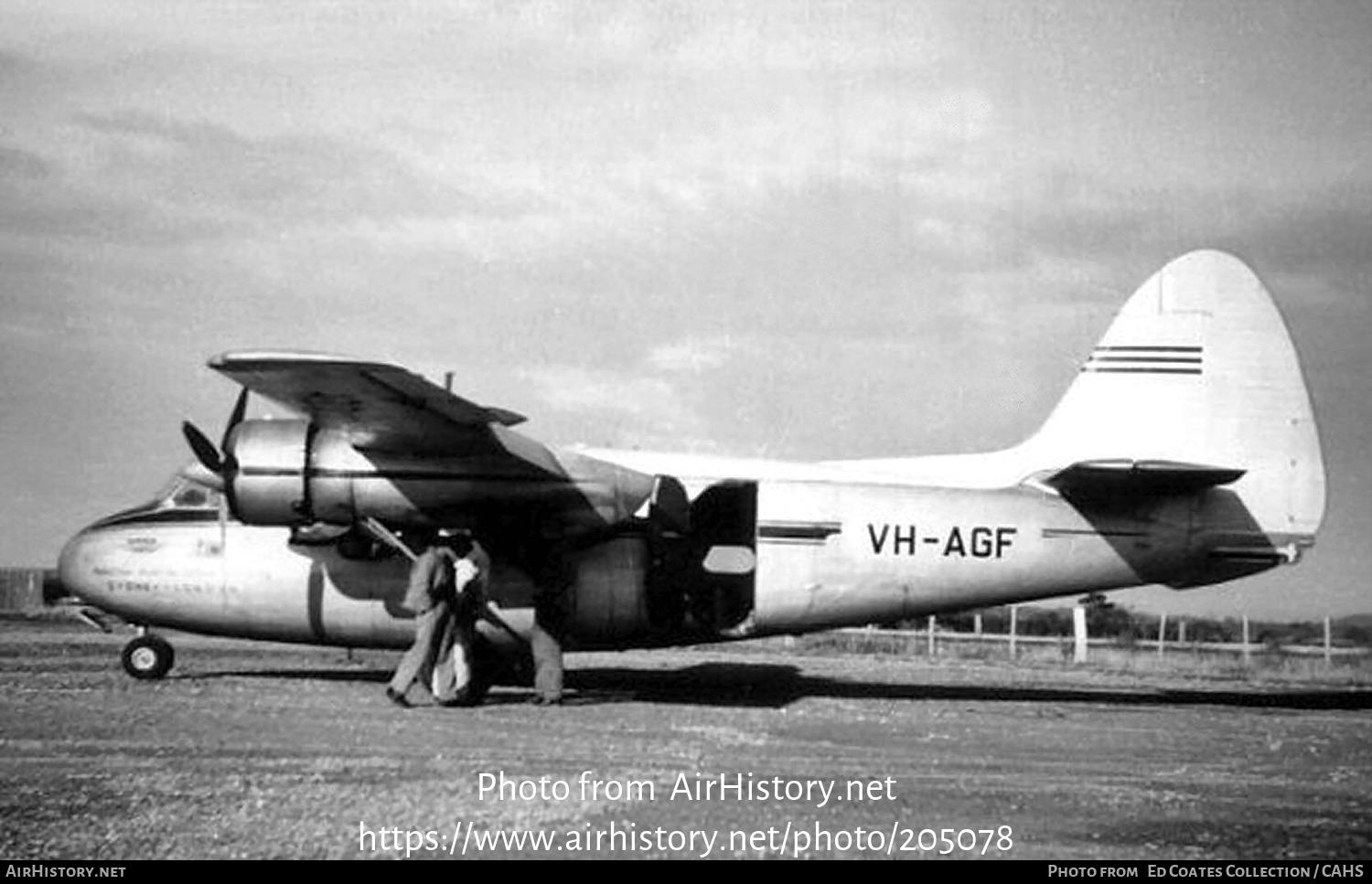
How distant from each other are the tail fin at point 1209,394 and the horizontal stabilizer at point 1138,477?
0.34 metres

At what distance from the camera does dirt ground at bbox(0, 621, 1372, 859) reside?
6.65m

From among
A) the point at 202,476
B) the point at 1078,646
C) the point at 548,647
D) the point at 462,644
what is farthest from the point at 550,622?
the point at 1078,646

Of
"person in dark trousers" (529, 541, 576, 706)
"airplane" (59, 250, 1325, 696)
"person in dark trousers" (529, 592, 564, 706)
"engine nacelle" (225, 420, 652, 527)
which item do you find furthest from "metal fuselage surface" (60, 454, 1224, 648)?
"engine nacelle" (225, 420, 652, 527)

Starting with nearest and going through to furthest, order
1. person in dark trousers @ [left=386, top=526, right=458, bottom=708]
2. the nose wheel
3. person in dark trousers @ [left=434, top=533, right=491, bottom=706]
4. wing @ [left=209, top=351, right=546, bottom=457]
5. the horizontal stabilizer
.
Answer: wing @ [left=209, top=351, right=546, bottom=457] → person in dark trousers @ [left=386, top=526, right=458, bottom=708] → person in dark trousers @ [left=434, top=533, right=491, bottom=706] → the horizontal stabilizer → the nose wheel

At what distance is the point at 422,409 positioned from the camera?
12.6m

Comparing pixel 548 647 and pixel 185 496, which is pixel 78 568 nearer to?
pixel 185 496

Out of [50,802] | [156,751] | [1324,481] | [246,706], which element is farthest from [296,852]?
[1324,481]

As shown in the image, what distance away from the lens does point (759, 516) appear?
→ 14047 mm

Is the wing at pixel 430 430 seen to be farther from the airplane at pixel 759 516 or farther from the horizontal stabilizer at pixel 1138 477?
the horizontal stabilizer at pixel 1138 477

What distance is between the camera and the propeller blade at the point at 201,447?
1408 cm

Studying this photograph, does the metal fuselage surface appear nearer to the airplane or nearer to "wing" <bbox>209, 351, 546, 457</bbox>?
the airplane

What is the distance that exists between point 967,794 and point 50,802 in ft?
17.8

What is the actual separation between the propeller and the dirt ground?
2.27m

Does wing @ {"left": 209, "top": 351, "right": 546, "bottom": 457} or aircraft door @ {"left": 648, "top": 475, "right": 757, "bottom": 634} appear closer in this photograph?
wing @ {"left": 209, "top": 351, "right": 546, "bottom": 457}
